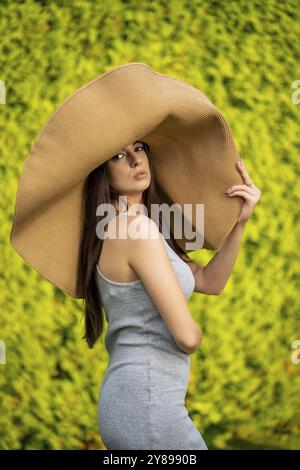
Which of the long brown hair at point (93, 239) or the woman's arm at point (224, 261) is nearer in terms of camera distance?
the long brown hair at point (93, 239)

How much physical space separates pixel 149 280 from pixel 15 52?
2.41 m

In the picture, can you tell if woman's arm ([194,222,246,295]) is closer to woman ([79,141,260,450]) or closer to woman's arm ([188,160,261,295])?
woman's arm ([188,160,261,295])

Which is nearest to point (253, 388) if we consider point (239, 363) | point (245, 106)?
point (239, 363)

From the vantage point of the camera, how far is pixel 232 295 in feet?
15.1

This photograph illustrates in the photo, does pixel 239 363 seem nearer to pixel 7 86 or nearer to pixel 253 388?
pixel 253 388

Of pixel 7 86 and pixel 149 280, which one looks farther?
pixel 7 86

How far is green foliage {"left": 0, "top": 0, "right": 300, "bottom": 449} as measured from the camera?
4547 millimetres

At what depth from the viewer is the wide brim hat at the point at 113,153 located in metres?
2.66

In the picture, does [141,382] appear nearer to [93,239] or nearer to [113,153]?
[93,239]

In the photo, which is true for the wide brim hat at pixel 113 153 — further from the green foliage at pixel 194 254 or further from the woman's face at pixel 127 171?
the green foliage at pixel 194 254

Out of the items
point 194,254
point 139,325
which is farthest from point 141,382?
point 194,254

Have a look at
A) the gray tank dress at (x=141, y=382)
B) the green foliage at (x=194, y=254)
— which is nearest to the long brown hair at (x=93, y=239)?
the gray tank dress at (x=141, y=382)

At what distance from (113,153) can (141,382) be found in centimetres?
75

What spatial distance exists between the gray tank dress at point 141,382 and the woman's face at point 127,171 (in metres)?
0.33
